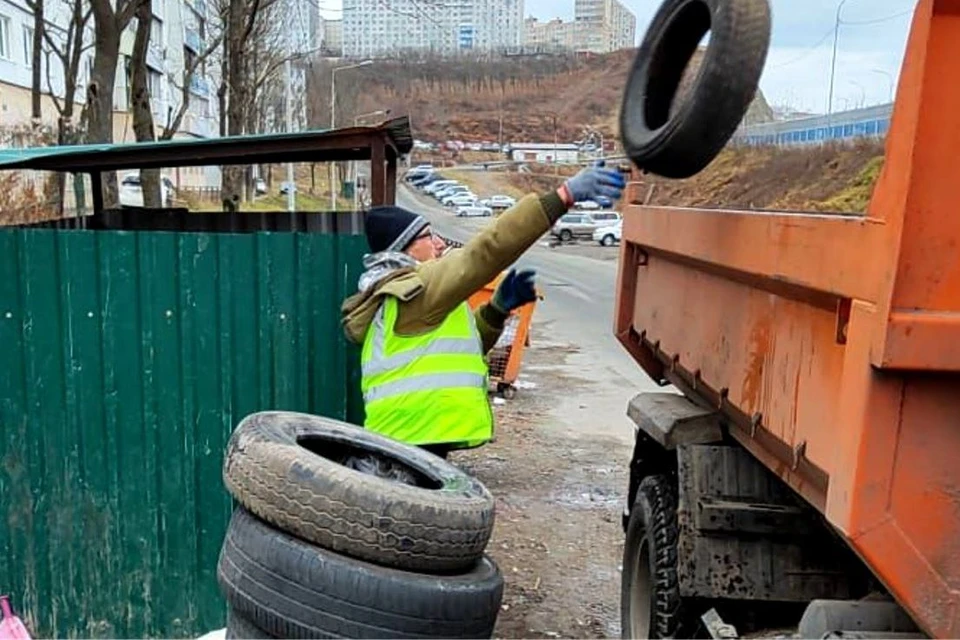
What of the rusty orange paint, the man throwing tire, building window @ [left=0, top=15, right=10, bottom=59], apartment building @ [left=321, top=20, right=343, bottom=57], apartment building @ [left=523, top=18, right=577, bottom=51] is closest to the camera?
the man throwing tire

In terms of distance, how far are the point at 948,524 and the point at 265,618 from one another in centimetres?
169

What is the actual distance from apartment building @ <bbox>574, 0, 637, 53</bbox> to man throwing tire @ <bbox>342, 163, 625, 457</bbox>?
2531 cm

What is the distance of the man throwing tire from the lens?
138 inches

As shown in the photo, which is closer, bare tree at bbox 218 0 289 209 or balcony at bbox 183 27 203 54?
bare tree at bbox 218 0 289 209

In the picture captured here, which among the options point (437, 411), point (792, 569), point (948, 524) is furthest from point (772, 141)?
point (948, 524)

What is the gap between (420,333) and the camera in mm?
3652

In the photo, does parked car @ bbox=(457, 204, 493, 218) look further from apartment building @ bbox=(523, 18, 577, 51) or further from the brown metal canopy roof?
the brown metal canopy roof

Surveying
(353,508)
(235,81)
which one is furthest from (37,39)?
(353,508)

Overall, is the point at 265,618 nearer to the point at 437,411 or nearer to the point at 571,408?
the point at 437,411

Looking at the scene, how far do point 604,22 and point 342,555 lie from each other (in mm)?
36888

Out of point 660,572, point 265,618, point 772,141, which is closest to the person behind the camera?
point 265,618

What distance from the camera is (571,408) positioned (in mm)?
9453

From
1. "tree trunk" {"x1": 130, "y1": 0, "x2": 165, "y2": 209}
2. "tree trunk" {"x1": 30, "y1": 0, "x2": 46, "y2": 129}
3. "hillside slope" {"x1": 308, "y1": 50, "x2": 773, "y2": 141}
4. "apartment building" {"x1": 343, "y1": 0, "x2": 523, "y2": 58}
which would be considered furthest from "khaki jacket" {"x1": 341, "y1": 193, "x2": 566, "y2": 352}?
"hillside slope" {"x1": 308, "y1": 50, "x2": 773, "y2": 141}

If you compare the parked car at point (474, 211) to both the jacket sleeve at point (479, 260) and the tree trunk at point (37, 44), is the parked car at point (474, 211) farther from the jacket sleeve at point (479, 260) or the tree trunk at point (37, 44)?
the jacket sleeve at point (479, 260)
